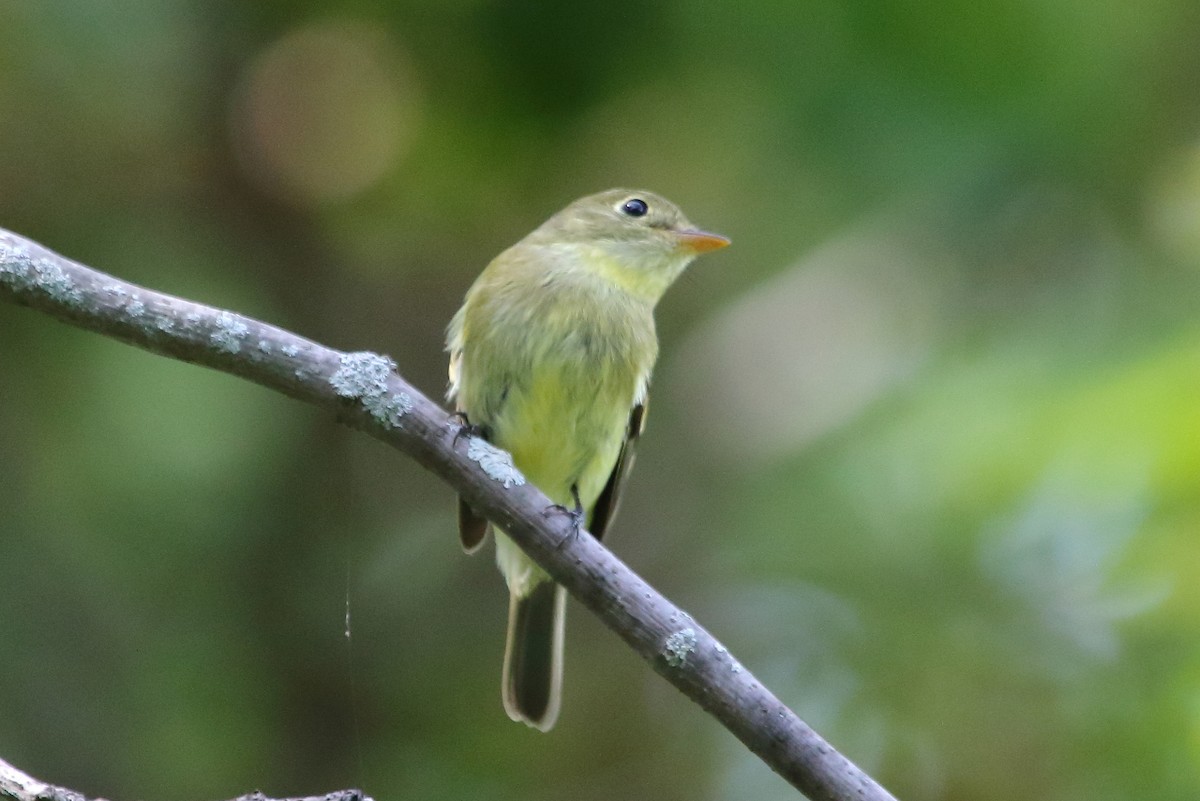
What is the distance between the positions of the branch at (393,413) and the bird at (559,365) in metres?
1.12

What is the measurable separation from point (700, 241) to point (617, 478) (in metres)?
0.80

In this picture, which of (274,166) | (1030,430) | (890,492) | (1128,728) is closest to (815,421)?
(890,492)

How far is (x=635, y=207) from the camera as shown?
4.76m

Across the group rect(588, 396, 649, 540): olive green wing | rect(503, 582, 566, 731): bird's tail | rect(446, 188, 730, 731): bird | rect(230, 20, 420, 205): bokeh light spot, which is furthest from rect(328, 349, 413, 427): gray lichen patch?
rect(230, 20, 420, 205): bokeh light spot

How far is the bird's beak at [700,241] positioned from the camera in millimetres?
4527

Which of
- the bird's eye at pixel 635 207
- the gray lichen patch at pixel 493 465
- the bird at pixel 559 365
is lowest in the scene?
the gray lichen patch at pixel 493 465

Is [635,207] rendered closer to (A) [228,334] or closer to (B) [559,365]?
(B) [559,365]

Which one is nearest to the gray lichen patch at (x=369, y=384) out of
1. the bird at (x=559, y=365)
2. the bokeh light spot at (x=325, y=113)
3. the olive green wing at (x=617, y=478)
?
the bird at (x=559, y=365)

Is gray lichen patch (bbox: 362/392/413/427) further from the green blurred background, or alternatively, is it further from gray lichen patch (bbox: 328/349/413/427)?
the green blurred background

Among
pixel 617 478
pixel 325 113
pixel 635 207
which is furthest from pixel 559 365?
pixel 325 113

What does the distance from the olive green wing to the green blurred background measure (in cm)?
42

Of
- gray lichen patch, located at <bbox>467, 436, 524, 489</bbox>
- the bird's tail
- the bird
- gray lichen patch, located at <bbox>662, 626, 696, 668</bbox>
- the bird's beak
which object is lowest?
gray lichen patch, located at <bbox>662, 626, 696, 668</bbox>

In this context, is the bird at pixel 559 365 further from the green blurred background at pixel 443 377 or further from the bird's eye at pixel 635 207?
the green blurred background at pixel 443 377

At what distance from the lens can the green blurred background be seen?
4094mm
